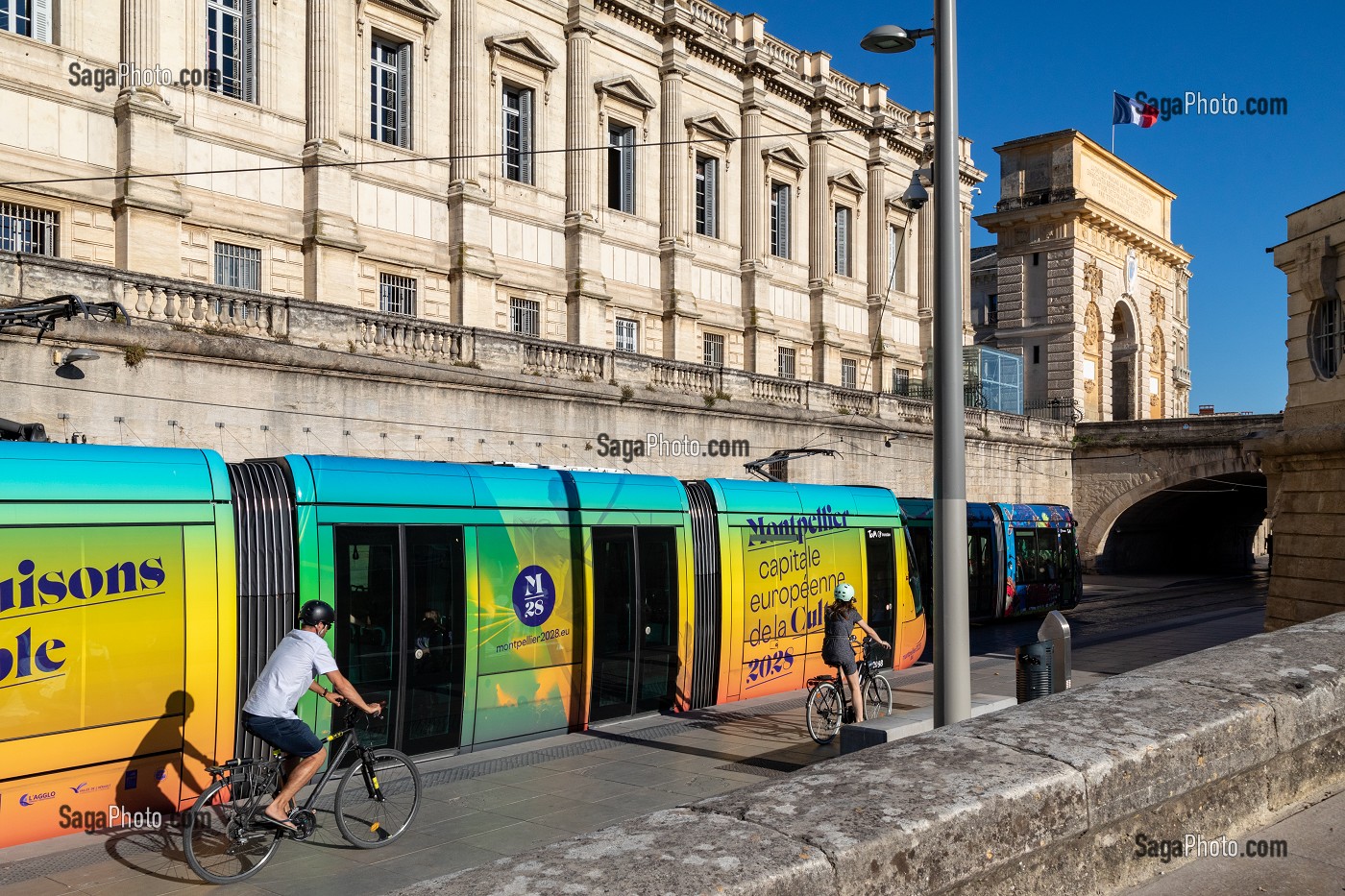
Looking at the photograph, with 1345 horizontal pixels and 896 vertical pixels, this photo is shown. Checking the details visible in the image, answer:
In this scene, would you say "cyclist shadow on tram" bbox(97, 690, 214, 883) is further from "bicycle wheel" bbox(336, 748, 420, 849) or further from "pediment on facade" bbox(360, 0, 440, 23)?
"pediment on facade" bbox(360, 0, 440, 23)

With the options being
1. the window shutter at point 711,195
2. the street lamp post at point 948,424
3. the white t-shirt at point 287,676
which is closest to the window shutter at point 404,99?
the window shutter at point 711,195

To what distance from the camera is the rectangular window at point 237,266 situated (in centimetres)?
2536

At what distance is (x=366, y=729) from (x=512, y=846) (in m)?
2.84

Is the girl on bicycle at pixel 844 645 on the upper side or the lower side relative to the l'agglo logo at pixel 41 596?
lower

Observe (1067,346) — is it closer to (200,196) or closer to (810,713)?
(200,196)

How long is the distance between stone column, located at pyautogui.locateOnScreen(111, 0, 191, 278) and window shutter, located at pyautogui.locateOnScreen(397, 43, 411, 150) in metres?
6.54

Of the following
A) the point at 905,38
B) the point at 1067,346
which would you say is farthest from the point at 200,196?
the point at 1067,346

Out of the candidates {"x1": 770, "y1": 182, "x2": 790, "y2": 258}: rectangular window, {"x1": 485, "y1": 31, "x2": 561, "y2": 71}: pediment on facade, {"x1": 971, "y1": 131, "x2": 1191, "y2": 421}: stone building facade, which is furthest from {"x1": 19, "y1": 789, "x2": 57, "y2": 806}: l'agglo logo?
{"x1": 971, "y1": 131, "x2": 1191, "y2": 421}: stone building facade

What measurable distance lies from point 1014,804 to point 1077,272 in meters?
54.2

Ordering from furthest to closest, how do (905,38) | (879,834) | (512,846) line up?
(905,38) → (512,846) → (879,834)

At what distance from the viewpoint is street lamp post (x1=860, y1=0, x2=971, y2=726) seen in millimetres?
9328

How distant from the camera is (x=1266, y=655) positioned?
554 centimetres

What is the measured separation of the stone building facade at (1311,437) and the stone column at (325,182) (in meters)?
19.5

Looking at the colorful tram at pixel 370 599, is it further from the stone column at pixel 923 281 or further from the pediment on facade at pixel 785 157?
the stone column at pixel 923 281
